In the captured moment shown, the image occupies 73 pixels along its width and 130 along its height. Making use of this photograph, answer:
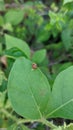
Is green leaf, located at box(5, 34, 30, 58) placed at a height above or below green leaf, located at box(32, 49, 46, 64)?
above

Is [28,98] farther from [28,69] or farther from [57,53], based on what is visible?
[57,53]

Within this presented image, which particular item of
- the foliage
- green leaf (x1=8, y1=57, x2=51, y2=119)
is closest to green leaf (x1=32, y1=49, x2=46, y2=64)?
the foliage

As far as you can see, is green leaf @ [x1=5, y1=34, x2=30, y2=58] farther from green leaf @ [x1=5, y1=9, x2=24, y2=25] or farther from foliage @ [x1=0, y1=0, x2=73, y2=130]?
green leaf @ [x1=5, y1=9, x2=24, y2=25]

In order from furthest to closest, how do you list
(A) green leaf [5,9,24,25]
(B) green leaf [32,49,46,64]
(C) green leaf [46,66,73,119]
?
(A) green leaf [5,9,24,25]
(B) green leaf [32,49,46,64]
(C) green leaf [46,66,73,119]

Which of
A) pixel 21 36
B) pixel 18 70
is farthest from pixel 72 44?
pixel 18 70

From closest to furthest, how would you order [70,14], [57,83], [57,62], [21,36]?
[57,83]
[70,14]
[57,62]
[21,36]

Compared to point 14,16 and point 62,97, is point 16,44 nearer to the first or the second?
point 14,16
